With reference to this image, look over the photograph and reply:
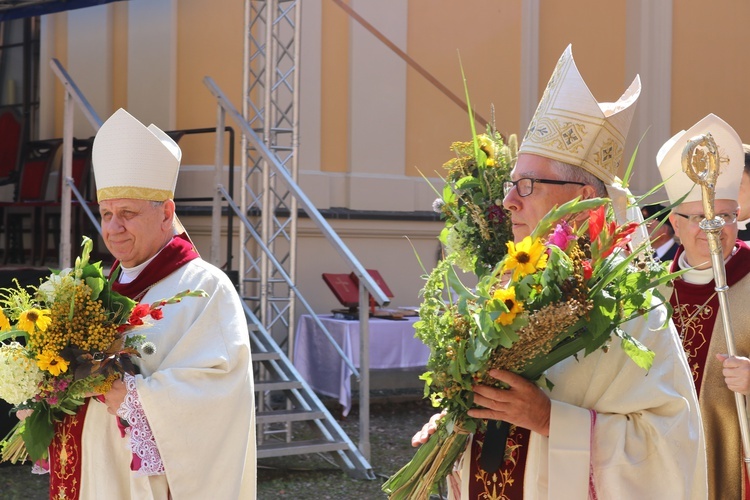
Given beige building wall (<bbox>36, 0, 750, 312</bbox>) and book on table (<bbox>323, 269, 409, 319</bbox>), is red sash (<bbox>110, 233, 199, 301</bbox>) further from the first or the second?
beige building wall (<bbox>36, 0, 750, 312</bbox>)

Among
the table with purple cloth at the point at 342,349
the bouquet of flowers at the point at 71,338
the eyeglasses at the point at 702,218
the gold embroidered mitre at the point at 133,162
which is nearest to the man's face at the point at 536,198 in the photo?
the eyeglasses at the point at 702,218

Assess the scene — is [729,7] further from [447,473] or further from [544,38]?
[447,473]

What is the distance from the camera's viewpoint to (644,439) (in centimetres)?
264

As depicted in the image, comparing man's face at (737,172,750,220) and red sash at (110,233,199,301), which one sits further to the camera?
man's face at (737,172,750,220)

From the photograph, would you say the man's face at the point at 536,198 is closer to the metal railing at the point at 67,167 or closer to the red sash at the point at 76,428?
the red sash at the point at 76,428

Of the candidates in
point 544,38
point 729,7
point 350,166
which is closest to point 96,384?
→ point 350,166

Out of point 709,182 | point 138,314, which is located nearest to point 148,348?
point 138,314

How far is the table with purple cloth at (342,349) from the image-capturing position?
28.6 feet

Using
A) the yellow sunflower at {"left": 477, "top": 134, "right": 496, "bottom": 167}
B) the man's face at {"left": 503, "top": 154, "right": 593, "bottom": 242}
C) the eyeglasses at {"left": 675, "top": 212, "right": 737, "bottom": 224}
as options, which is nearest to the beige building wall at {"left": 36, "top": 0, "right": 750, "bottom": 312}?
the yellow sunflower at {"left": 477, "top": 134, "right": 496, "bottom": 167}

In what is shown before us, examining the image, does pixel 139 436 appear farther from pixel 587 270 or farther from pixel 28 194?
pixel 28 194

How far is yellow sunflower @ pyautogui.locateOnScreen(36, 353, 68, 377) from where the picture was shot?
3.24m

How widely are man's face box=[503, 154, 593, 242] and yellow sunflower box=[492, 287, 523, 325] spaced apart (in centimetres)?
44

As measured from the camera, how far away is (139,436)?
3.49 m

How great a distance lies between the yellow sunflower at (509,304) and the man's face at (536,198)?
439 mm
